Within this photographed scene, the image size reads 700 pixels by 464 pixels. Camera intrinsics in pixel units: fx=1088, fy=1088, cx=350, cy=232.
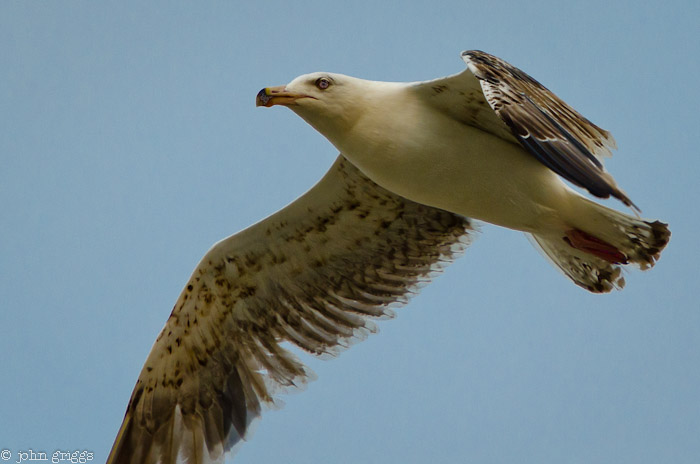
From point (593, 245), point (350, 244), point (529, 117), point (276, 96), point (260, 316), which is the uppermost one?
point (276, 96)

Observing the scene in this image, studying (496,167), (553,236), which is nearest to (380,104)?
(496,167)

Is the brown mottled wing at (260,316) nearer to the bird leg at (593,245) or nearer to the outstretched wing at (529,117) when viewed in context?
the bird leg at (593,245)

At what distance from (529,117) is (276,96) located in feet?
3.92

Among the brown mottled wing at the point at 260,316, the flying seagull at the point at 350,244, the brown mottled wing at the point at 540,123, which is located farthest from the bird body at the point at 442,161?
the brown mottled wing at the point at 260,316

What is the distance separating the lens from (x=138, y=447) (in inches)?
234

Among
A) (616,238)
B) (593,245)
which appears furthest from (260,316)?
(616,238)

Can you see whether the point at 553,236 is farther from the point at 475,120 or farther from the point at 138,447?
the point at 138,447

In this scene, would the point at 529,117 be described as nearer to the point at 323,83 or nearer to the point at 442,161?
the point at 442,161

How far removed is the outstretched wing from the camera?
13.8 ft

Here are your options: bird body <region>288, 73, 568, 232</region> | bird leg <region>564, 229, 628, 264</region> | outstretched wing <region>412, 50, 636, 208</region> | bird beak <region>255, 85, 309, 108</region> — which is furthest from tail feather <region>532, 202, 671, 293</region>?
bird beak <region>255, 85, 309, 108</region>

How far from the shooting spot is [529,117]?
433 cm

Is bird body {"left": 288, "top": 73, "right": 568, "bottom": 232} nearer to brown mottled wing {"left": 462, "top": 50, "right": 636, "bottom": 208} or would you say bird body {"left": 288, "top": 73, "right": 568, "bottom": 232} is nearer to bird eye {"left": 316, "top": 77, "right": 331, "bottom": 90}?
bird eye {"left": 316, "top": 77, "right": 331, "bottom": 90}

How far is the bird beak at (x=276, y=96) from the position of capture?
485cm

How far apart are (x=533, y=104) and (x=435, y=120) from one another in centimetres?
61
